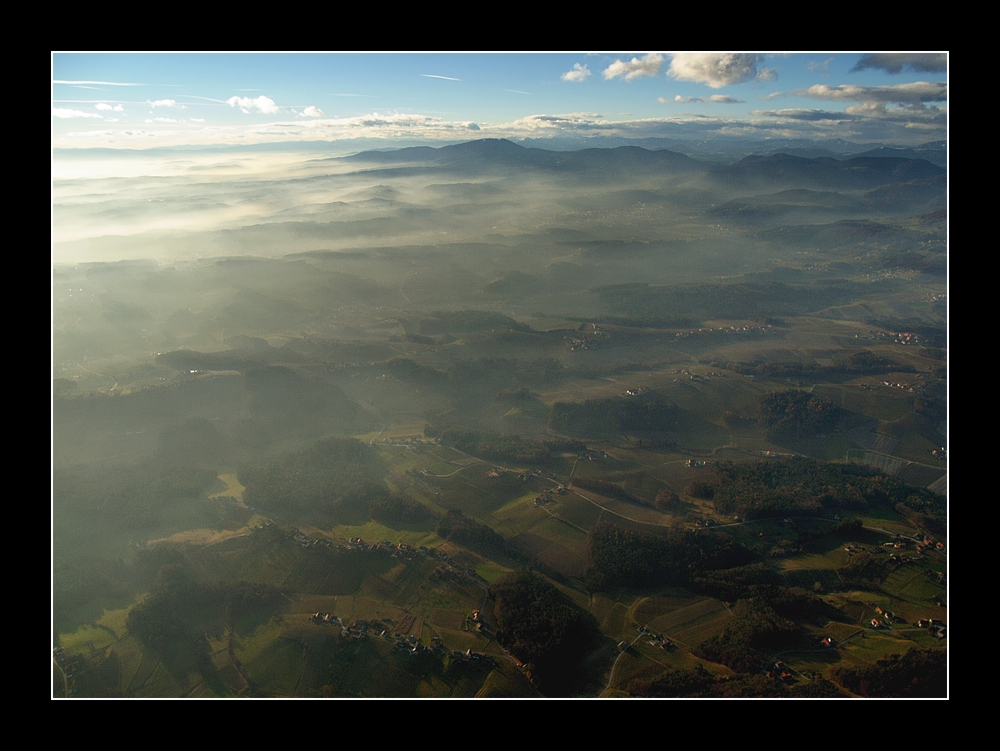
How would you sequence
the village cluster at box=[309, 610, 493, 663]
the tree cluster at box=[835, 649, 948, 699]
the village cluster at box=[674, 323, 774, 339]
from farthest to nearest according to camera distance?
1. the village cluster at box=[674, 323, 774, 339]
2. the village cluster at box=[309, 610, 493, 663]
3. the tree cluster at box=[835, 649, 948, 699]

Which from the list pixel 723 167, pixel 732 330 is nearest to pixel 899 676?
pixel 732 330

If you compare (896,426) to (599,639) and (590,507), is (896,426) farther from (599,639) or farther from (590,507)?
(599,639)

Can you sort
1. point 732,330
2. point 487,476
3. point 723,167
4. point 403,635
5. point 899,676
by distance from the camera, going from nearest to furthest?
point 899,676 → point 403,635 → point 487,476 → point 732,330 → point 723,167

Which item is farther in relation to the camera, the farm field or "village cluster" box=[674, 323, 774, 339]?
"village cluster" box=[674, 323, 774, 339]

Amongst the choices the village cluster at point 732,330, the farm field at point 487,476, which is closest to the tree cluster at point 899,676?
the farm field at point 487,476

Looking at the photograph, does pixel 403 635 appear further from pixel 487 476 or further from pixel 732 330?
pixel 732 330

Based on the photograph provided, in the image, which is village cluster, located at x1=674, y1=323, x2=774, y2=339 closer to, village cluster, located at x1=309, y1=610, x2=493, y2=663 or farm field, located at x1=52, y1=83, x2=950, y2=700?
farm field, located at x1=52, y1=83, x2=950, y2=700

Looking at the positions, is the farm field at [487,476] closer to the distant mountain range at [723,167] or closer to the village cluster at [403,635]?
the village cluster at [403,635]

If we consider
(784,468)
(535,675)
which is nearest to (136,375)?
(535,675)

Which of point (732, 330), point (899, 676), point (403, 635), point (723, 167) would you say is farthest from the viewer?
point (723, 167)

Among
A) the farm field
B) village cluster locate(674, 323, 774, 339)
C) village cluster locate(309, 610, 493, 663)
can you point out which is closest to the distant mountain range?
the farm field

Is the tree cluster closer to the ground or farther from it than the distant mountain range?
closer to the ground
